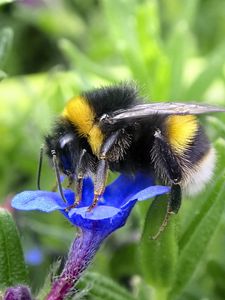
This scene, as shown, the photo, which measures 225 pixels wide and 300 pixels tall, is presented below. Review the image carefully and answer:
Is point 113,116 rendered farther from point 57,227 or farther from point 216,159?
point 57,227

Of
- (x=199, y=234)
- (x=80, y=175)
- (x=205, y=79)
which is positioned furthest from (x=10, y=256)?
(x=205, y=79)

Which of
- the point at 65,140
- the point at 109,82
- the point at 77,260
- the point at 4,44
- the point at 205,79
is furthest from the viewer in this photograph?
the point at 109,82

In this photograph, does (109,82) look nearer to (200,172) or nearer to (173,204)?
(200,172)

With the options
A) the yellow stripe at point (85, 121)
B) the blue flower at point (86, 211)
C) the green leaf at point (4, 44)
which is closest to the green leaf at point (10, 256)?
the blue flower at point (86, 211)

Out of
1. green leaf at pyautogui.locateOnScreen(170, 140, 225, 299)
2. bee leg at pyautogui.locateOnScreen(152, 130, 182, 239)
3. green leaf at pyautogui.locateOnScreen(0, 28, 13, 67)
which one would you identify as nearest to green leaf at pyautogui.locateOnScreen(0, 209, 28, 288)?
bee leg at pyautogui.locateOnScreen(152, 130, 182, 239)

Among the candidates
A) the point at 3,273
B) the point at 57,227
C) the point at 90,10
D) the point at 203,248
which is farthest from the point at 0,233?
the point at 90,10

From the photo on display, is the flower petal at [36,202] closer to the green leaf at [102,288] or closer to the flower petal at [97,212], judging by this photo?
the flower petal at [97,212]
